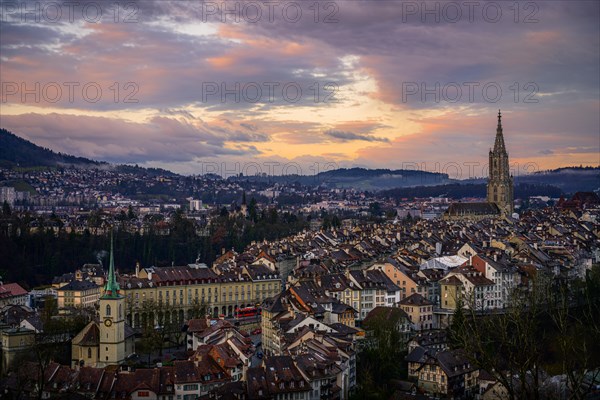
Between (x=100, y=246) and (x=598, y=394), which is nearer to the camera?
→ (x=598, y=394)

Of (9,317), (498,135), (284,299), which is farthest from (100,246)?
(498,135)

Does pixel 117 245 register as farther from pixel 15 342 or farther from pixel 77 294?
pixel 15 342

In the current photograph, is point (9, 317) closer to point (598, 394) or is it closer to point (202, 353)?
point (202, 353)

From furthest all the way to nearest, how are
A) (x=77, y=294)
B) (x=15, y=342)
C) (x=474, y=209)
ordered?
(x=474, y=209) → (x=77, y=294) → (x=15, y=342)

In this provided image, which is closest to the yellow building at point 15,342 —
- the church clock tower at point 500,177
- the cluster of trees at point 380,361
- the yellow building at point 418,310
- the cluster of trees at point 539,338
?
the cluster of trees at point 380,361

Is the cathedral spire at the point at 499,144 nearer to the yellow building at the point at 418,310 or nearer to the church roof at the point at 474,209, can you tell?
the church roof at the point at 474,209

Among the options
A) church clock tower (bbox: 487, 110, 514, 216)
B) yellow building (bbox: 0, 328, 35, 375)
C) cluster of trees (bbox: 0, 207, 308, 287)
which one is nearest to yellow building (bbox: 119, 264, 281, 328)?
yellow building (bbox: 0, 328, 35, 375)

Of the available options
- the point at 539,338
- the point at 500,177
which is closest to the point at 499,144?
the point at 500,177

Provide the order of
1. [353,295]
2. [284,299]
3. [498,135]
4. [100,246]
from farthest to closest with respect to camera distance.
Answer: [498,135]
[100,246]
[353,295]
[284,299]
